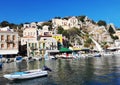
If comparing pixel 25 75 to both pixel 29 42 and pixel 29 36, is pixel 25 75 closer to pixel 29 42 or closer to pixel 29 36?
pixel 29 42

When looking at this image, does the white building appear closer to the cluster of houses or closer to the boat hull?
the cluster of houses

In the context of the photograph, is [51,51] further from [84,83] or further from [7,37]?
[84,83]

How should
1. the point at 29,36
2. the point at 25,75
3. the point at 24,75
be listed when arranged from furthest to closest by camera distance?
1. the point at 29,36
2. the point at 25,75
3. the point at 24,75

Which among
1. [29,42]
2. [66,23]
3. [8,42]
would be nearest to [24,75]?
[8,42]

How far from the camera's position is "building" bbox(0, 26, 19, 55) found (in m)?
106

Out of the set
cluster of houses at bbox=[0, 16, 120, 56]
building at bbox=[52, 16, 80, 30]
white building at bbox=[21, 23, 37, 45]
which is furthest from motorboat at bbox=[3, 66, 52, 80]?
building at bbox=[52, 16, 80, 30]

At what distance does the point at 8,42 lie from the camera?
354 ft

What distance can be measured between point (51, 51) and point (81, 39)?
42.4m

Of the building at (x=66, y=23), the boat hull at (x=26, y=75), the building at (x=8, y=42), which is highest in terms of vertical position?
the building at (x=66, y=23)

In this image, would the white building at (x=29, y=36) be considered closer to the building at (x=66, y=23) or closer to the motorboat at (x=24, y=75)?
the building at (x=66, y=23)

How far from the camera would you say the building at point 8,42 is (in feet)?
349

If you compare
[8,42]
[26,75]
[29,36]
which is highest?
[29,36]

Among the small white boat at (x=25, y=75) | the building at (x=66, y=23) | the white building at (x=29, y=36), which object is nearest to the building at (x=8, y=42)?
the white building at (x=29, y=36)

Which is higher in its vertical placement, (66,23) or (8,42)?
(66,23)
